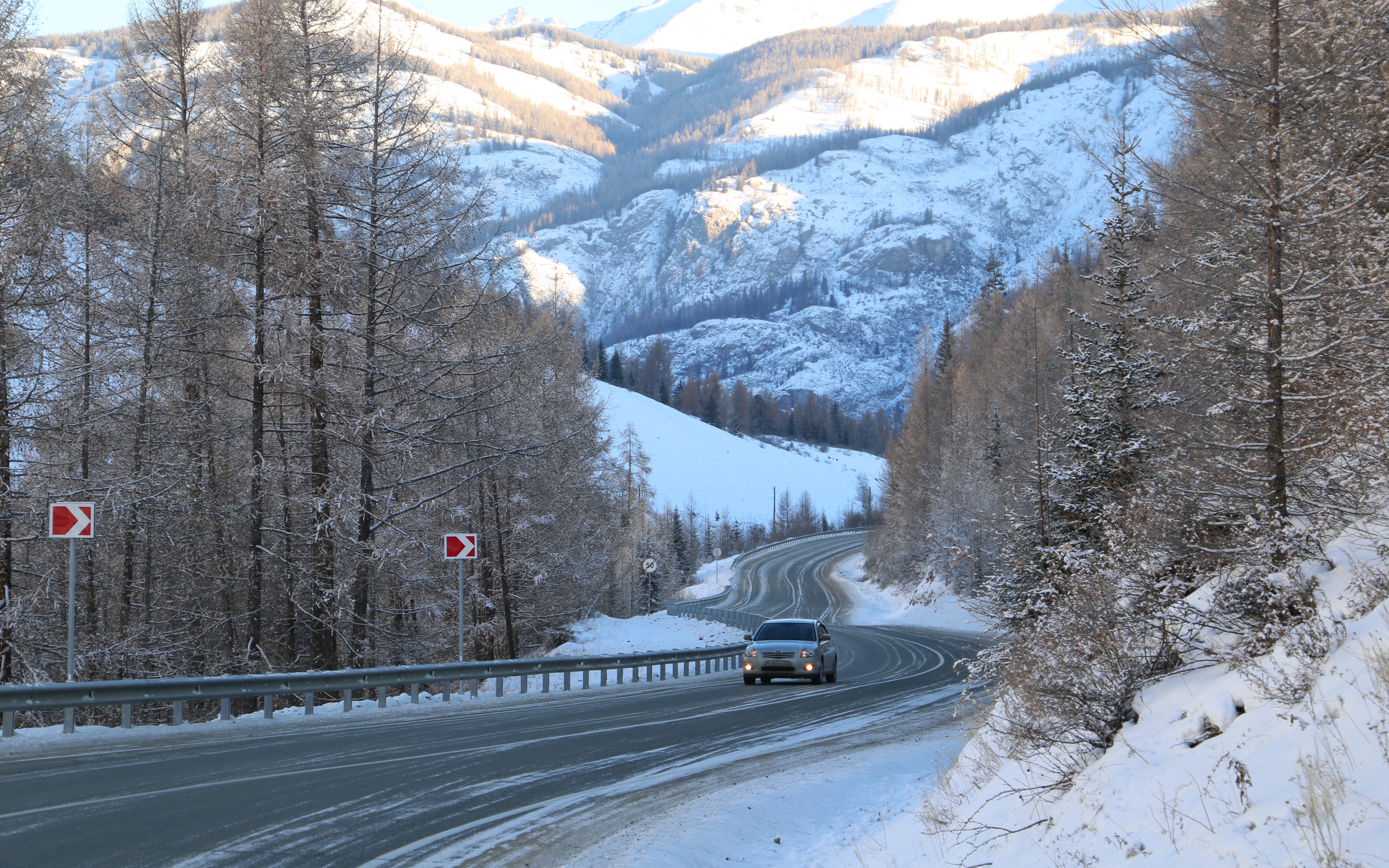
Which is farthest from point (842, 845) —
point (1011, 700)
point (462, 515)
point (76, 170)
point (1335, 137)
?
point (76, 170)

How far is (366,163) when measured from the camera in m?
18.0

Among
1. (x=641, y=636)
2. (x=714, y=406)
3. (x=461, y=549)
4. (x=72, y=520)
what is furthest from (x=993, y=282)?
(x=714, y=406)

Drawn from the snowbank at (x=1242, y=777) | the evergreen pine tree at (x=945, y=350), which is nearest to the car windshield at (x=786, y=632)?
the snowbank at (x=1242, y=777)

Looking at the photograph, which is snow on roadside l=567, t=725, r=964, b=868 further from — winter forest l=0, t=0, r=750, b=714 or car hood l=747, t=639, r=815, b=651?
car hood l=747, t=639, r=815, b=651

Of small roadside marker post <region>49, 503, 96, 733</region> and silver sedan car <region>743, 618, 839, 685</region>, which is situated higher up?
small roadside marker post <region>49, 503, 96, 733</region>

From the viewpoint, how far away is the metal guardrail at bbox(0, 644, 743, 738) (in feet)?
35.7

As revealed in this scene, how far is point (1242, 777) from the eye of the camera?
477 centimetres

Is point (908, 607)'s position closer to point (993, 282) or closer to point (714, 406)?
point (993, 282)

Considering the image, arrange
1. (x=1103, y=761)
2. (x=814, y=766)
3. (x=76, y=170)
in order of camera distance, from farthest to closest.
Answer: (x=76, y=170)
(x=814, y=766)
(x=1103, y=761)

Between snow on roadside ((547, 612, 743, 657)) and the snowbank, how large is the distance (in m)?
22.5

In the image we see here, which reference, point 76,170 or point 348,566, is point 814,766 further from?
point 76,170

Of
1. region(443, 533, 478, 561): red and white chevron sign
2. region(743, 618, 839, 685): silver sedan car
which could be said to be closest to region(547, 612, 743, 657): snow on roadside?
region(743, 618, 839, 685): silver sedan car

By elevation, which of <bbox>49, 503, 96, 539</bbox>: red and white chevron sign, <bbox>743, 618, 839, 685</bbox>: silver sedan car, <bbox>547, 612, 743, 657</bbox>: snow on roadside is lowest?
<bbox>547, 612, 743, 657</bbox>: snow on roadside

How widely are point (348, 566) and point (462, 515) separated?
2.32 meters
